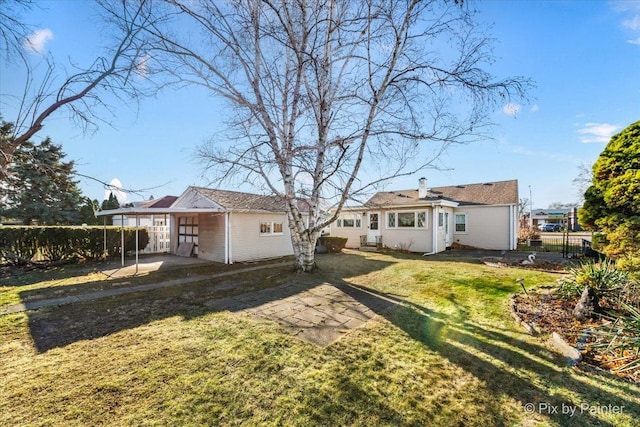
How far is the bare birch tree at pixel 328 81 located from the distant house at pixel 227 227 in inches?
136

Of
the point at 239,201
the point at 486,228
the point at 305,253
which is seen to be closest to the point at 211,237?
the point at 239,201

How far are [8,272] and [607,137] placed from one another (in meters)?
18.3

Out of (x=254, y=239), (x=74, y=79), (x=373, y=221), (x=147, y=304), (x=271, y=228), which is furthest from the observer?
(x=373, y=221)

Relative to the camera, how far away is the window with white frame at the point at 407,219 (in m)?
16.0

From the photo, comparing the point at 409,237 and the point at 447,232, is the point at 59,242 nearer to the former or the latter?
the point at 409,237

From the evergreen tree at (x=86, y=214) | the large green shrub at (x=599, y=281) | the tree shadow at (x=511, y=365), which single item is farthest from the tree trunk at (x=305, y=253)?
the evergreen tree at (x=86, y=214)

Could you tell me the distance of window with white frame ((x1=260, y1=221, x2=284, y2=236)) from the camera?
46.4 feet

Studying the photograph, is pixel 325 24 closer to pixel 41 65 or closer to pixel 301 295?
pixel 41 65

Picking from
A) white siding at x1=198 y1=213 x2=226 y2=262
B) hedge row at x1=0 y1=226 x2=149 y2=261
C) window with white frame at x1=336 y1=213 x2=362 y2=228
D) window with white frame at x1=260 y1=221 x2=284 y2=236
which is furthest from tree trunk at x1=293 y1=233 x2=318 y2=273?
window with white frame at x1=336 y1=213 x2=362 y2=228

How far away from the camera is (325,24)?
26.8 feet

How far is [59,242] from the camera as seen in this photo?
11305mm

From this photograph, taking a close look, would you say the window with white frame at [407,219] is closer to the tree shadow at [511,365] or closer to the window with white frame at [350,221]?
the window with white frame at [350,221]

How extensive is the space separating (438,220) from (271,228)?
970 cm

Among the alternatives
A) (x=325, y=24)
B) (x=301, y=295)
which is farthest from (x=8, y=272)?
(x=325, y=24)
